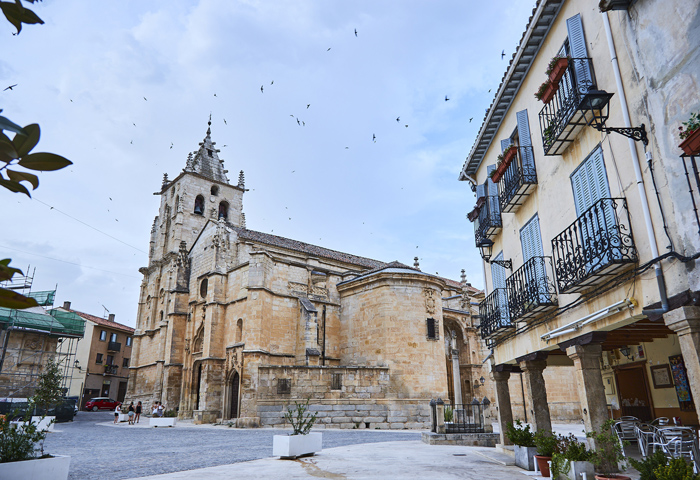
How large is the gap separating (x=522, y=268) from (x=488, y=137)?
5096 millimetres

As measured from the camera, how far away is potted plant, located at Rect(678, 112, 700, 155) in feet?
17.4

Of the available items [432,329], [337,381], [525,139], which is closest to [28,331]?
[337,381]

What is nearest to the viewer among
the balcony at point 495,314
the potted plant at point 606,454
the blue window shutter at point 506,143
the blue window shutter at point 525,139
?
the potted plant at point 606,454

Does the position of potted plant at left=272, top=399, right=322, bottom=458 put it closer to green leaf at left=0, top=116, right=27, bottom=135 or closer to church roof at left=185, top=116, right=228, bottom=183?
green leaf at left=0, top=116, right=27, bottom=135

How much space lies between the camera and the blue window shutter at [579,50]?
793cm

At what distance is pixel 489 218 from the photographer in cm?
1318

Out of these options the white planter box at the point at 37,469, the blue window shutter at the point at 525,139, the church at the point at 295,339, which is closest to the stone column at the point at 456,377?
the church at the point at 295,339

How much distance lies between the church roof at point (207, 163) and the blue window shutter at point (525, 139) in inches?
1562

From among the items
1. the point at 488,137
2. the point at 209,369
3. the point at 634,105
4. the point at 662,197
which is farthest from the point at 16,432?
the point at 209,369

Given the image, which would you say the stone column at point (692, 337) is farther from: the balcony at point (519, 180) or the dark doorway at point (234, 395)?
the dark doorway at point (234, 395)

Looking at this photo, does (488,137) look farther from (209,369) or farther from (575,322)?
(209,369)

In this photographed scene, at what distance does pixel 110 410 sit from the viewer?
47125mm

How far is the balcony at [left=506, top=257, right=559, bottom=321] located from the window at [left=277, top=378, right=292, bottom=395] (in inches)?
645

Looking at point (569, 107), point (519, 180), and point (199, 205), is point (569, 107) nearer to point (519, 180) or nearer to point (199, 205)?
point (519, 180)
